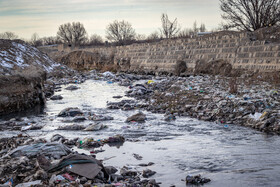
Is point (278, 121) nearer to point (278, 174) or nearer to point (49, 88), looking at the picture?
point (278, 174)

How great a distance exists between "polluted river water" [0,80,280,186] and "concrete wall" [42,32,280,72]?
6.28 meters

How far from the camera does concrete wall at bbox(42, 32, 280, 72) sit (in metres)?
11.4

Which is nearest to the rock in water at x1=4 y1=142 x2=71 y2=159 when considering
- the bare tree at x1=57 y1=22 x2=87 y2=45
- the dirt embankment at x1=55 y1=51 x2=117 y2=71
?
the dirt embankment at x1=55 y1=51 x2=117 y2=71

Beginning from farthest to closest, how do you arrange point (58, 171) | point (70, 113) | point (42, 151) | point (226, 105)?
point (70, 113), point (226, 105), point (42, 151), point (58, 171)

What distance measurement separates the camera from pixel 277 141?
187 inches

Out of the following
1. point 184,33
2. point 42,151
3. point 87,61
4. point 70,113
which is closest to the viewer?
point 42,151

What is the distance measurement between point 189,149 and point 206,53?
36.4 ft

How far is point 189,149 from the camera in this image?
4633mm

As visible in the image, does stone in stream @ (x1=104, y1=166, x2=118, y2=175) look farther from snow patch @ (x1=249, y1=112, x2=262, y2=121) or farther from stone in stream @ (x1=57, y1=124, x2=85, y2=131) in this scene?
snow patch @ (x1=249, y1=112, x2=262, y2=121)

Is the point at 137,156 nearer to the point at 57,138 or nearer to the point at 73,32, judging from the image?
the point at 57,138

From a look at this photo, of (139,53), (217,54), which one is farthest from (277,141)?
(139,53)

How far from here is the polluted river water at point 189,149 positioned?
11.8 ft

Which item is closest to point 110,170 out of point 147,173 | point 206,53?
point 147,173

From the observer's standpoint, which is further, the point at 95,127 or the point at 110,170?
the point at 95,127
